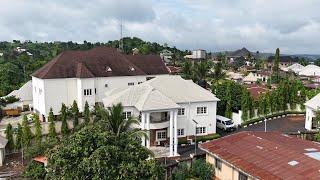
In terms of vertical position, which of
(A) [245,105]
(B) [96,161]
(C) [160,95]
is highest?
(C) [160,95]

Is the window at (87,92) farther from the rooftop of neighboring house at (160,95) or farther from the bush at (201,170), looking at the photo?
the bush at (201,170)

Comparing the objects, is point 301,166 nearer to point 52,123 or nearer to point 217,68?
point 52,123

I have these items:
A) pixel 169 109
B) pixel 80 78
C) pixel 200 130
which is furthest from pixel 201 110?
pixel 80 78

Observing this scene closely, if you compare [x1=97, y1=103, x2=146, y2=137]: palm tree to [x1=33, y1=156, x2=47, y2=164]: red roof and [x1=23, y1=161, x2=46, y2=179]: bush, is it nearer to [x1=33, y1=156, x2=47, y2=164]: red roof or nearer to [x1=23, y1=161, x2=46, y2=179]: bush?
[x1=33, y1=156, x2=47, y2=164]: red roof

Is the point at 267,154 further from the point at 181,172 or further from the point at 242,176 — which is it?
the point at 181,172

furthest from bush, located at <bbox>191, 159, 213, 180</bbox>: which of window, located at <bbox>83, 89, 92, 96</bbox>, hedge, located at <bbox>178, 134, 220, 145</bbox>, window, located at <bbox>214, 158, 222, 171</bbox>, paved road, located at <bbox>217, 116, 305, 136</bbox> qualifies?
window, located at <bbox>83, 89, 92, 96</bbox>

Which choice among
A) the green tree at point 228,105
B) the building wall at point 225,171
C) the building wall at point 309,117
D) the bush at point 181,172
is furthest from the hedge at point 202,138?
the building wall at point 309,117

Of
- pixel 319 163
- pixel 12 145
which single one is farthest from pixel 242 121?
pixel 12 145
